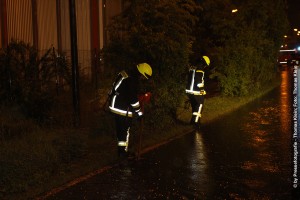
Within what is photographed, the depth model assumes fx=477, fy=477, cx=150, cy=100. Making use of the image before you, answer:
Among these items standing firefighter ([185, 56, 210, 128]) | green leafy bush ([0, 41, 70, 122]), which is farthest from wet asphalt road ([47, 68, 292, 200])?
green leafy bush ([0, 41, 70, 122])

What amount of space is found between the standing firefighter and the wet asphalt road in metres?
0.60

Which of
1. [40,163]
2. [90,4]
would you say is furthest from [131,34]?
[90,4]

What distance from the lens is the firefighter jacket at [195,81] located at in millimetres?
11703

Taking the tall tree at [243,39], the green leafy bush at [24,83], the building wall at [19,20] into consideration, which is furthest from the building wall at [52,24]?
the tall tree at [243,39]

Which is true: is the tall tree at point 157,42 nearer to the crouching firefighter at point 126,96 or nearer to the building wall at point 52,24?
the crouching firefighter at point 126,96

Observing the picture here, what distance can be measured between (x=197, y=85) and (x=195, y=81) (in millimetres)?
110

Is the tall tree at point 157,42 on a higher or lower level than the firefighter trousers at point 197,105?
higher

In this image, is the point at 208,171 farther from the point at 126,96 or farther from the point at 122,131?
the point at 126,96

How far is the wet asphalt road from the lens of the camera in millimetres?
6531

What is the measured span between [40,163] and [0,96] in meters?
4.09

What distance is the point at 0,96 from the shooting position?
10883 millimetres

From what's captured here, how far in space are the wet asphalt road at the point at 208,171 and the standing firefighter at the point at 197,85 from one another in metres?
0.60

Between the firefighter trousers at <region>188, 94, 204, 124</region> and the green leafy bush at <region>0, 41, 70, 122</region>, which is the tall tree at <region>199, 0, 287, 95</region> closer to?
the firefighter trousers at <region>188, 94, 204, 124</region>

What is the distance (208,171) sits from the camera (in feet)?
25.3
